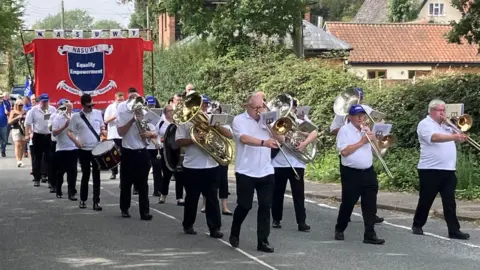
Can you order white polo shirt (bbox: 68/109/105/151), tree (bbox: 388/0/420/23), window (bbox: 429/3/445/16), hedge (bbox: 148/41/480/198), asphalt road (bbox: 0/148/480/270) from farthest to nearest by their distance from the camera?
window (bbox: 429/3/445/16) → tree (bbox: 388/0/420/23) → hedge (bbox: 148/41/480/198) → white polo shirt (bbox: 68/109/105/151) → asphalt road (bbox: 0/148/480/270)

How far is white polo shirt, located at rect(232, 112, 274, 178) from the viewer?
32.6ft

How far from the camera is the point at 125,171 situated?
12586mm

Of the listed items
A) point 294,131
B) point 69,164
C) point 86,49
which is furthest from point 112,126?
point 294,131

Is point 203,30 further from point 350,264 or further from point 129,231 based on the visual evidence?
point 350,264

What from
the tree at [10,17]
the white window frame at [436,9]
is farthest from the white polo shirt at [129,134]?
the white window frame at [436,9]

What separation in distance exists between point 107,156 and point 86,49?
7687 mm

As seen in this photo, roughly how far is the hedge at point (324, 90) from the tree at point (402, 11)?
1647 inches

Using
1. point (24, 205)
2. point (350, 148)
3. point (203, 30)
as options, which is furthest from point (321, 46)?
point (350, 148)

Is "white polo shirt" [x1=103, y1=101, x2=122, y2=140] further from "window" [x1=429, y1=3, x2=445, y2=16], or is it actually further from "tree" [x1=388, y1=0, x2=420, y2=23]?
"window" [x1=429, y1=3, x2=445, y2=16]

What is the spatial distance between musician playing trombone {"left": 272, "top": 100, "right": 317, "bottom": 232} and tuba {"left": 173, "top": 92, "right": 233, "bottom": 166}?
1.18 meters

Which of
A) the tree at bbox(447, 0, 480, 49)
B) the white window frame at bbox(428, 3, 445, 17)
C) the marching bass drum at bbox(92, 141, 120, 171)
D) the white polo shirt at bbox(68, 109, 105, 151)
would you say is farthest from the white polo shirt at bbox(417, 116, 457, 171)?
the white window frame at bbox(428, 3, 445, 17)

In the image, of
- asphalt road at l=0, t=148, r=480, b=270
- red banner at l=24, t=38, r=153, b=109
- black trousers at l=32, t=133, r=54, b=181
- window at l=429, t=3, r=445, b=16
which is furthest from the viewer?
window at l=429, t=3, r=445, b=16

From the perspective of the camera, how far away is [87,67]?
2038 cm

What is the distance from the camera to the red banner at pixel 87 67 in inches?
792
